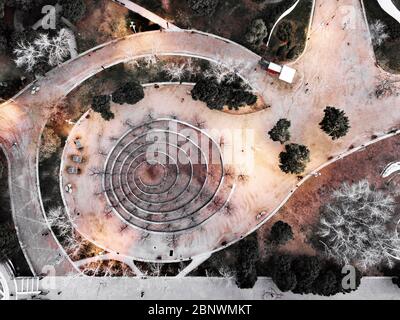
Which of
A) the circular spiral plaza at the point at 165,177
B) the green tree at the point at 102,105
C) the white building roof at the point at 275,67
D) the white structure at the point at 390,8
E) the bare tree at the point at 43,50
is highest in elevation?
the white structure at the point at 390,8

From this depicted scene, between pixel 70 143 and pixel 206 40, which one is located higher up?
pixel 206 40

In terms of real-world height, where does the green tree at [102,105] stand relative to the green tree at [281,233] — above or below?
above

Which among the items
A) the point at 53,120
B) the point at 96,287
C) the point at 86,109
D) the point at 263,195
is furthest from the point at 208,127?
the point at 96,287

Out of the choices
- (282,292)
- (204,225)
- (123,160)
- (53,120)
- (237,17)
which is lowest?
(282,292)

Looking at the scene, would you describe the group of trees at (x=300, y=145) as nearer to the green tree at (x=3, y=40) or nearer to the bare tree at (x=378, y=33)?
the bare tree at (x=378, y=33)

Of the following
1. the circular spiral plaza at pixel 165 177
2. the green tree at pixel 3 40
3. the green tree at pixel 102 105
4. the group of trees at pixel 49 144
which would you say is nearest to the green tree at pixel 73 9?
the green tree at pixel 3 40

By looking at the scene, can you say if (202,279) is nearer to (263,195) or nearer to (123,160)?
(263,195)

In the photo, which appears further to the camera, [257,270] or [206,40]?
[206,40]
